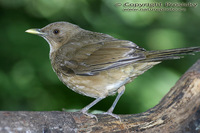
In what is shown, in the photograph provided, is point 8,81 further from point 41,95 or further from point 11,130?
point 11,130

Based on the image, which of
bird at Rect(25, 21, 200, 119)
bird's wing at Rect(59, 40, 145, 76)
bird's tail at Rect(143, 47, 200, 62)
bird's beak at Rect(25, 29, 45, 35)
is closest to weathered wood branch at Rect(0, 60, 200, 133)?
bird at Rect(25, 21, 200, 119)

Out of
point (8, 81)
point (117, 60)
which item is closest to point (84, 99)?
point (8, 81)

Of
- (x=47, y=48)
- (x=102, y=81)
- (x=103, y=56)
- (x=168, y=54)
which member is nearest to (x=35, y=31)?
(x=47, y=48)

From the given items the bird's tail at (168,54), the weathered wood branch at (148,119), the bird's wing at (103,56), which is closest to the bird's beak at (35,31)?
the bird's wing at (103,56)

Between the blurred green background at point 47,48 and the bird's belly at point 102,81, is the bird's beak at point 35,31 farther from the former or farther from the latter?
the bird's belly at point 102,81

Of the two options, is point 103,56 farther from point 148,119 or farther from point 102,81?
point 148,119

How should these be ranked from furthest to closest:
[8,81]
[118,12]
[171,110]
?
[118,12], [8,81], [171,110]

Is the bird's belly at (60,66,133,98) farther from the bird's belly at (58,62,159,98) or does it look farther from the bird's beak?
the bird's beak
